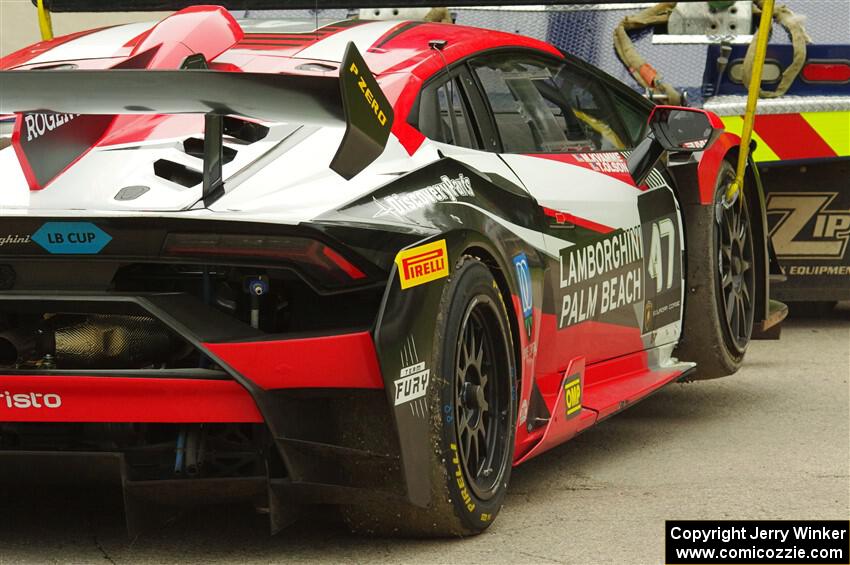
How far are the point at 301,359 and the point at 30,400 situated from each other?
26.9 inches

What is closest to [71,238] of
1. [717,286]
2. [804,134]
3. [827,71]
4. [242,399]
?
[242,399]

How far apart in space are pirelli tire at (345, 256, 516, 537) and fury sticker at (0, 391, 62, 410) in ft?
2.82

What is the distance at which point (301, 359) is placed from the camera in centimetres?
389

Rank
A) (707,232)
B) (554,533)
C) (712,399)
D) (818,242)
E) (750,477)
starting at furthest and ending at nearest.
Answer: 1. (818,242)
2. (712,399)
3. (707,232)
4. (750,477)
5. (554,533)

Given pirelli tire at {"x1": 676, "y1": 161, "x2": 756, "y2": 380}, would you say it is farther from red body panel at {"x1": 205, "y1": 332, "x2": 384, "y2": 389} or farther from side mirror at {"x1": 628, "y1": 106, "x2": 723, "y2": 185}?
red body panel at {"x1": 205, "y1": 332, "x2": 384, "y2": 389}

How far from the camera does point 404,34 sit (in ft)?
16.7

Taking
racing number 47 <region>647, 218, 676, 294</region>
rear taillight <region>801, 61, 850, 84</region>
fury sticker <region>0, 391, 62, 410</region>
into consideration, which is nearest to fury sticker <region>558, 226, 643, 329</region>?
racing number 47 <region>647, 218, 676, 294</region>

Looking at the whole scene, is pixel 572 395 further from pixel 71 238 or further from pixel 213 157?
pixel 71 238

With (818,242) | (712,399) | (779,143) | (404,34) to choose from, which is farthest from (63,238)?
(818,242)

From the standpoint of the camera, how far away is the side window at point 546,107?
521 centimetres

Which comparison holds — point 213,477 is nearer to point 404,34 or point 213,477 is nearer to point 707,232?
point 404,34

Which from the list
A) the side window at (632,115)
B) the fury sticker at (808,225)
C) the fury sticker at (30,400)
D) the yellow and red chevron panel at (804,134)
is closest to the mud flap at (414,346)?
the fury sticker at (30,400)

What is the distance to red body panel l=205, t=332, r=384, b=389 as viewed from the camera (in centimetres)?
387

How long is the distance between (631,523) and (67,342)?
1.75 meters
